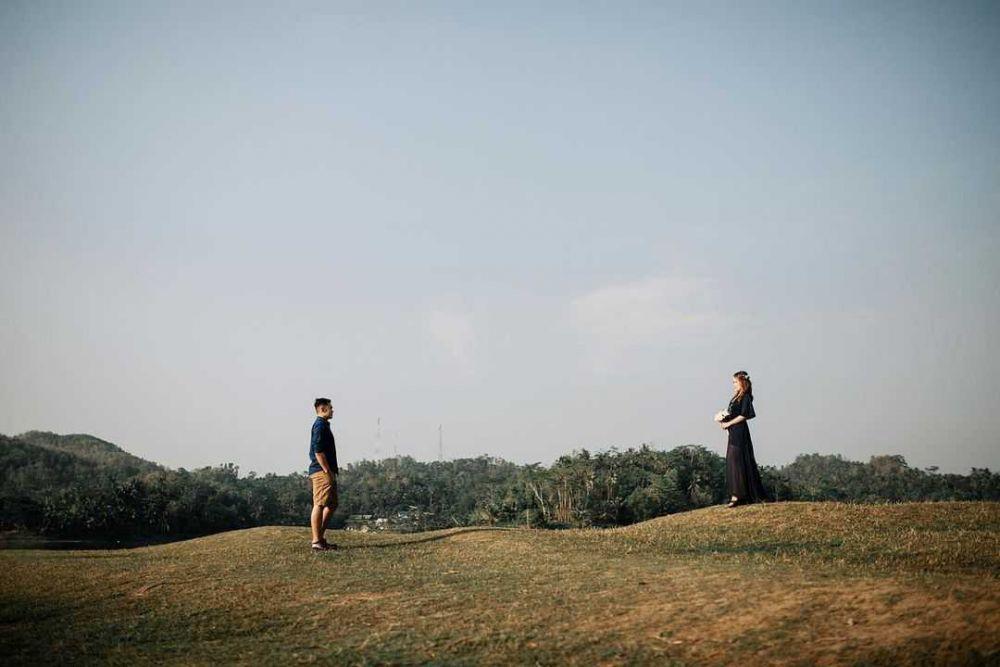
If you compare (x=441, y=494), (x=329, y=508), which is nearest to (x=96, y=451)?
(x=441, y=494)

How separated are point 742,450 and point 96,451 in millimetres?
148343

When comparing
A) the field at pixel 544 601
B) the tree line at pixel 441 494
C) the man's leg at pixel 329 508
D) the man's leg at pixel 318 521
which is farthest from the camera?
the tree line at pixel 441 494

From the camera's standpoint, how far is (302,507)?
333ft

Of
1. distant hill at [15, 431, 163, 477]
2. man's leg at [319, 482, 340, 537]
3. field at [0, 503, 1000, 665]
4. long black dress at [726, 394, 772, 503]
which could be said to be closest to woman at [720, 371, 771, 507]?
long black dress at [726, 394, 772, 503]

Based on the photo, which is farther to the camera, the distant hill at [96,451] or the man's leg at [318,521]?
the distant hill at [96,451]

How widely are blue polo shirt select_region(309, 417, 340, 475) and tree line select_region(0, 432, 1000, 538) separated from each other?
44937 mm

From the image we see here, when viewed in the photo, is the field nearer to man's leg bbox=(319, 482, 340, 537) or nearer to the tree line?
man's leg bbox=(319, 482, 340, 537)

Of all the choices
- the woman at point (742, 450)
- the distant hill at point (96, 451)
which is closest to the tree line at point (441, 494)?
the distant hill at point (96, 451)

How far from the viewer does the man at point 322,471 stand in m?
13.5

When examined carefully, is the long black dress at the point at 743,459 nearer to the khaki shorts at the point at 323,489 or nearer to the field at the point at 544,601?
the field at the point at 544,601

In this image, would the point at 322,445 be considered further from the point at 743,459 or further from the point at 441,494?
the point at 441,494

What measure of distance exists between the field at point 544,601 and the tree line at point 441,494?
150ft

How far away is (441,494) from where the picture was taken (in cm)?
12288

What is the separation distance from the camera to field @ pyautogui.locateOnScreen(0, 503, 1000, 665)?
6074 millimetres
